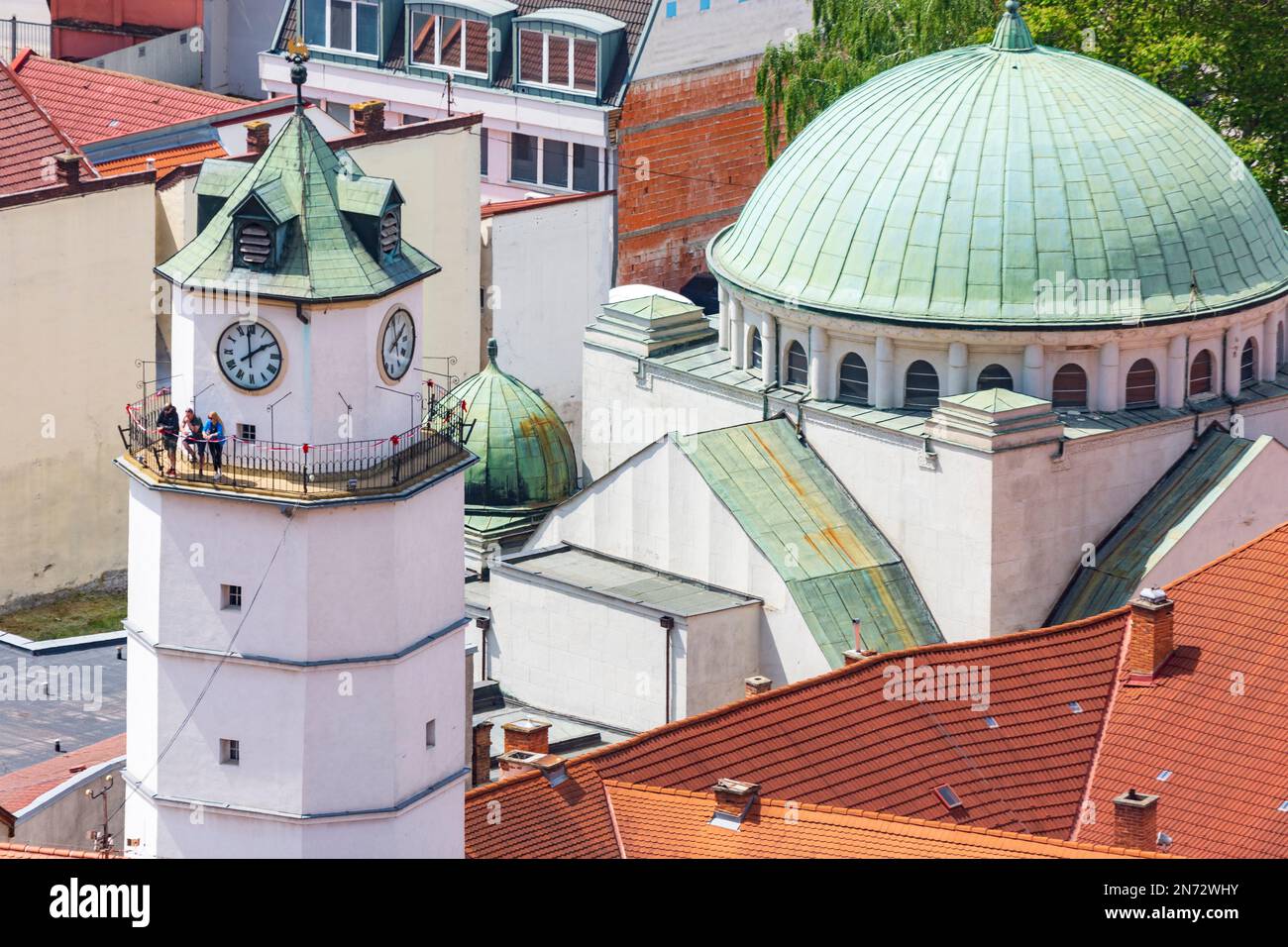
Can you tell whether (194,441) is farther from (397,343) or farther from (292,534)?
(397,343)

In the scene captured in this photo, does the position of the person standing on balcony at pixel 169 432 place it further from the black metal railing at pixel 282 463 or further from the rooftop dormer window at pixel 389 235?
the rooftop dormer window at pixel 389 235

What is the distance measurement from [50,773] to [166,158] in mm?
33354

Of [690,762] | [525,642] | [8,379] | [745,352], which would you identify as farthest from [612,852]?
[8,379]

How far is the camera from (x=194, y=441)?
182 feet

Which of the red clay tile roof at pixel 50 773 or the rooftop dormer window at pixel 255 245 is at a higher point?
the rooftop dormer window at pixel 255 245

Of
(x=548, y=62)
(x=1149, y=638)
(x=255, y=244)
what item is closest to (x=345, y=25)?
(x=548, y=62)

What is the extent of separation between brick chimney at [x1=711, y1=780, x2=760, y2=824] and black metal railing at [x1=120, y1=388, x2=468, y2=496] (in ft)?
30.9

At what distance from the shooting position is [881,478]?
261ft

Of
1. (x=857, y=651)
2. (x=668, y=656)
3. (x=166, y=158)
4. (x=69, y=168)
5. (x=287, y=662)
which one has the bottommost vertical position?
(x=668, y=656)

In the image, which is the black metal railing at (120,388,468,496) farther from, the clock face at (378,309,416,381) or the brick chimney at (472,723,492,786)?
the brick chimney at (472,723,492,786)

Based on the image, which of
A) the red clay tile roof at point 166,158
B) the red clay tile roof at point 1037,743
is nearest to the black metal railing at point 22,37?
the red clay tile roof at point 166,158

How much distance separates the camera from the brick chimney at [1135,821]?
2530 inches

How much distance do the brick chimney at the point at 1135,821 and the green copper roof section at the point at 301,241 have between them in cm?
1747

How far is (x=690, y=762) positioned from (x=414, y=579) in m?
11.0
